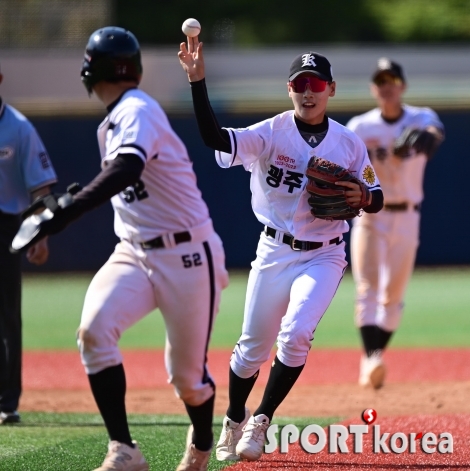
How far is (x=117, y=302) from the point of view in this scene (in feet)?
13.0

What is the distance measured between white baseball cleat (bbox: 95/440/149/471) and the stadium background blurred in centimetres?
1184

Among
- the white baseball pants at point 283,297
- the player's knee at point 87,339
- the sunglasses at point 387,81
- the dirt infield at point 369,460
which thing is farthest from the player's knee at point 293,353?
the sunglasses at point 387,81

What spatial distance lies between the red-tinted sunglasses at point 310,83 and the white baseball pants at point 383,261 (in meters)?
2.65

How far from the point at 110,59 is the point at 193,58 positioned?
0.46m

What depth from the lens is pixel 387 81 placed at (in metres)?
7.48

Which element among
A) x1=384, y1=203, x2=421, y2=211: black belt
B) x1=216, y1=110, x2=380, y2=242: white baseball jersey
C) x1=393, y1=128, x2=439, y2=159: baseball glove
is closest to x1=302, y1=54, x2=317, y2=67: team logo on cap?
x1=216, y1=110, x2=380, y2=242: white baseball jersey

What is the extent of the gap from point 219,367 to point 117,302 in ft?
16.1

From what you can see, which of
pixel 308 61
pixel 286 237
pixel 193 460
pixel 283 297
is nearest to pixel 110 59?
pixel 308 61

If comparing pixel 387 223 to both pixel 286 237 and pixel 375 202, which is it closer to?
pixel 375 202

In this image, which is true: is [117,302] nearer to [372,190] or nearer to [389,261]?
[372,190]

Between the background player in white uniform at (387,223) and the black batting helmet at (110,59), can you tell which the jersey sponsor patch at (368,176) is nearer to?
the black batting helmet at (110,59)

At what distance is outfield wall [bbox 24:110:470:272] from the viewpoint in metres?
16.0

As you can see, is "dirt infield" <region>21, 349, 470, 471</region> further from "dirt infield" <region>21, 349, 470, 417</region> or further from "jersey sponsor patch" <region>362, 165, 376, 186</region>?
"jersey sponsor patch" <region>362, 165, 376, 186</region>

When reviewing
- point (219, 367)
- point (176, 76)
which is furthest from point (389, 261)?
point (176, 76)
